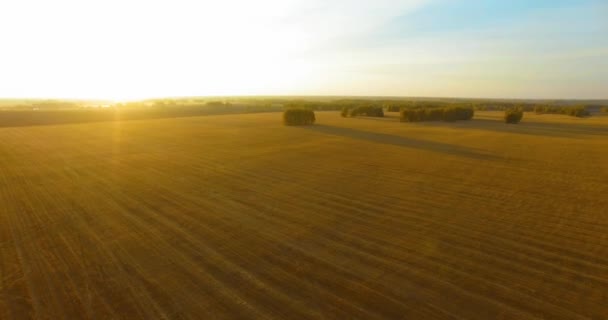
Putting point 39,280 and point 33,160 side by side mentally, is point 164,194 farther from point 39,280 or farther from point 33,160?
point 33,160

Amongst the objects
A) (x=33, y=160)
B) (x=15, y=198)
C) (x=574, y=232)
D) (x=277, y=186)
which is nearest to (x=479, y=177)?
(x=574, y=232)

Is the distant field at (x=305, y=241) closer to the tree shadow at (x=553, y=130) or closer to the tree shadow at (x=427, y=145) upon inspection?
the tree shadow at (x=427, y=145)

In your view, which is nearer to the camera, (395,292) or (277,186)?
(395,292)

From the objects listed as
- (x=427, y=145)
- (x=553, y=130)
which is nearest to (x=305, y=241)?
(x=427, y=145)

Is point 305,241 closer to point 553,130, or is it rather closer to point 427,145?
point 427,145

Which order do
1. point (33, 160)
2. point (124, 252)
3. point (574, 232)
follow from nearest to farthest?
point (124, 252)
point (574, 232)
point (33, 160)

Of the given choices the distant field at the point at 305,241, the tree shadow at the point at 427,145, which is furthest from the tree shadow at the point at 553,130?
the distant field at the point at 305,241

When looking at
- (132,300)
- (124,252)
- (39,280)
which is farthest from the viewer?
(124,252)

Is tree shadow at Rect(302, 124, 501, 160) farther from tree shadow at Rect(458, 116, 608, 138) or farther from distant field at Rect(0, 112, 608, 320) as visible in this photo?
tree shadow at Rect(458, 116, 608, 138)
